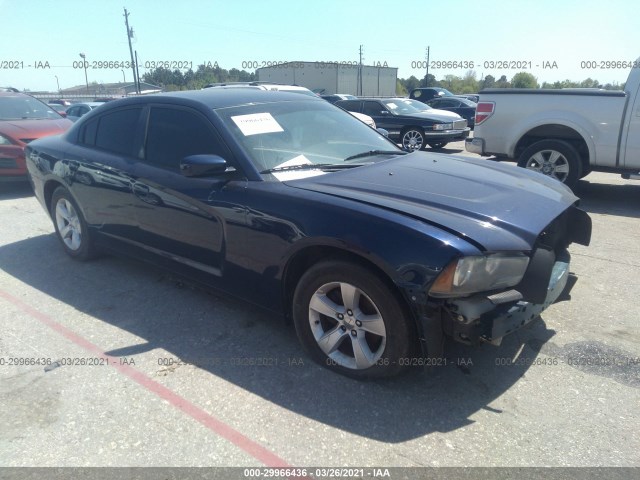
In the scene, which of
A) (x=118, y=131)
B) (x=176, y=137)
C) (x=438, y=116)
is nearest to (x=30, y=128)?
(x=118, y=131)

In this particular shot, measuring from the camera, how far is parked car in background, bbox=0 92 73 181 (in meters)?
7.88

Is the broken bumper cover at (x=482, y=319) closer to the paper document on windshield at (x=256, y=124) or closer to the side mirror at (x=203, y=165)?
the side mirror at (x=203, y=165)

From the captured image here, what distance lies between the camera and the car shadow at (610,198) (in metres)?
6.71

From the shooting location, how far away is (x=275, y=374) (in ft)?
9.86

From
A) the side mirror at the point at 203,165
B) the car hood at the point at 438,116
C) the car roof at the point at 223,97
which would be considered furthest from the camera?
the car hood at the point at 438,116

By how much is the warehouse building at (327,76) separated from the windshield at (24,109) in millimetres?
36994

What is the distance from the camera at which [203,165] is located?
312 cm

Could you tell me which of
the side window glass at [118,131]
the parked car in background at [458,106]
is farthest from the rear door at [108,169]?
the parked car in background at [458,106]

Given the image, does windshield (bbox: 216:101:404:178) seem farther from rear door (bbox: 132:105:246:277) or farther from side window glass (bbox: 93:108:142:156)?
side window glass (bbox: 93:108:142:156)

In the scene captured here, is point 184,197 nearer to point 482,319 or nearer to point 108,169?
point 108,169

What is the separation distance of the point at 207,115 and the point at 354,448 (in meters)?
2.44

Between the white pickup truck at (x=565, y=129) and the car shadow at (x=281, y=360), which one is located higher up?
the white pickup truck at (x=565, y=129)

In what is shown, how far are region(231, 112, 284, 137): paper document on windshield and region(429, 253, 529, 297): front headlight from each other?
1.77 meters

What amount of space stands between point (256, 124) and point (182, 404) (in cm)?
196
